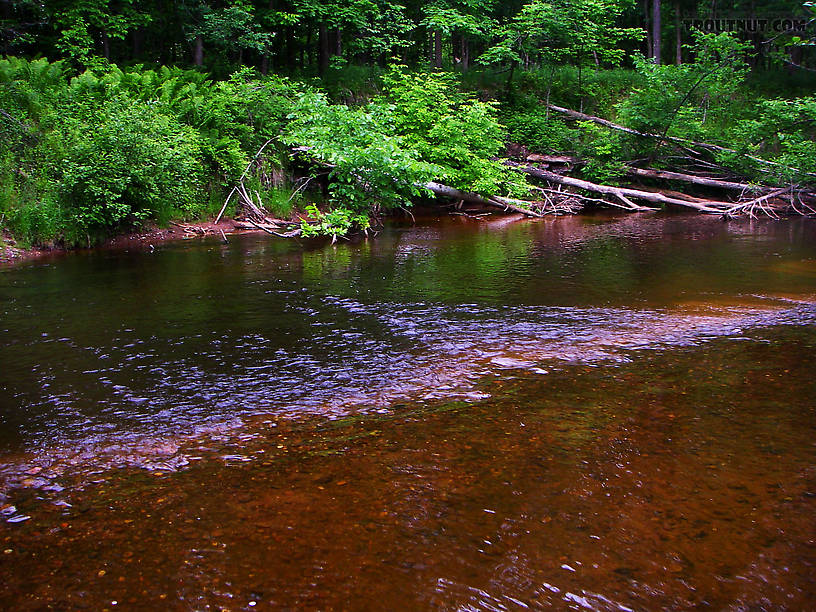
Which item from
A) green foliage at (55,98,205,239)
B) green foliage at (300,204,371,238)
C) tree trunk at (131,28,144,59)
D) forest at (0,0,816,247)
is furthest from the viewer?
tree trunk at (131,28,144,59)

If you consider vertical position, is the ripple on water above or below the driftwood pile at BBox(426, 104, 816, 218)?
below

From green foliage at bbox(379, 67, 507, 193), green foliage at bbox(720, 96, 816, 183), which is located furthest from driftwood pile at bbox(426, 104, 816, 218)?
green foliage at bbox(379, 67, 507, 193)

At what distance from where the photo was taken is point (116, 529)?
3312 mm

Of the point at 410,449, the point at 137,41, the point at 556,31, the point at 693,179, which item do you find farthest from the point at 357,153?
the point at 137,41

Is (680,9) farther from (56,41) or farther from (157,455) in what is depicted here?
(157,455)

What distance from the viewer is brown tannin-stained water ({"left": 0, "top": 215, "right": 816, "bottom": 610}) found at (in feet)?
9.53

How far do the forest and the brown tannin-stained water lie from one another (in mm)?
5889

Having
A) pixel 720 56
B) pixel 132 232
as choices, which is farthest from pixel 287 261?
pixel 720 56

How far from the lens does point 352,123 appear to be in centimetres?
1441

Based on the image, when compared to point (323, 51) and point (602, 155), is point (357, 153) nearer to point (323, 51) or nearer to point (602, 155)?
point (602, 155)

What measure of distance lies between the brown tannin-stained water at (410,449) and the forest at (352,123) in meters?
5.89

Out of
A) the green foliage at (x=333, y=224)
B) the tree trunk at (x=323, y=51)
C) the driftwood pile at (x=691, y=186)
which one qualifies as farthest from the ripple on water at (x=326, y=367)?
the tree trunk at (x=323, y=51)

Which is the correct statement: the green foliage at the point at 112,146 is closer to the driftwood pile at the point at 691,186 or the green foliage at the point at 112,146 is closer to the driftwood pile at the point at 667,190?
the driftwood pile at the point at 667,190

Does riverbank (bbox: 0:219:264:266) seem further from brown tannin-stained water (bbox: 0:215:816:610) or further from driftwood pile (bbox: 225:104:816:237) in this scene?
brown tannin-stained water (bbox: 0:215:816:610)
